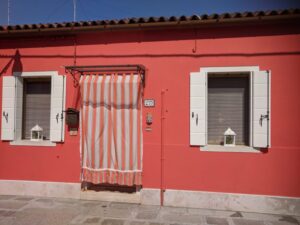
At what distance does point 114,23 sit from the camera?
5953mm

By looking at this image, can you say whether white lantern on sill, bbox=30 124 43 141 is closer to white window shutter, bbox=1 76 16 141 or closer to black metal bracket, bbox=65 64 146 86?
white window shutter, bbox=1 76 16 141

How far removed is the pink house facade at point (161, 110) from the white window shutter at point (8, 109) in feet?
0.09

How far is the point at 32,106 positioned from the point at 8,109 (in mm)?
582

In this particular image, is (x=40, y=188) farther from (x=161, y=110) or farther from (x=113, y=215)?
(x=161, y=110)

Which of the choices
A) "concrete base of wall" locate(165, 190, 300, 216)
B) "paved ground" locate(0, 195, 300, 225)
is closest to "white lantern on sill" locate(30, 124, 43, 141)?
"paved ground" locate(0, 195, 300, 225)

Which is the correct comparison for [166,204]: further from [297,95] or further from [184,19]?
[184,19]

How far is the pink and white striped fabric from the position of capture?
5.95m

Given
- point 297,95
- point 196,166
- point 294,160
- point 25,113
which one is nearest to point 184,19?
point 297,95

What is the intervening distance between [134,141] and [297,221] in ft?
12.7

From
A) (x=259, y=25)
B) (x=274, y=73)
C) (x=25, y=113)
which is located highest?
(x=259, y=25)

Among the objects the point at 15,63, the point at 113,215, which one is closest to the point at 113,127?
the point at 113,215

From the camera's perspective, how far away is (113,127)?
6004 millimetres

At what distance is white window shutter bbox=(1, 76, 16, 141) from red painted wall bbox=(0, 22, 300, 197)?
31 cm

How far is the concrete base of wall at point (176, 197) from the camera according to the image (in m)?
5.46
